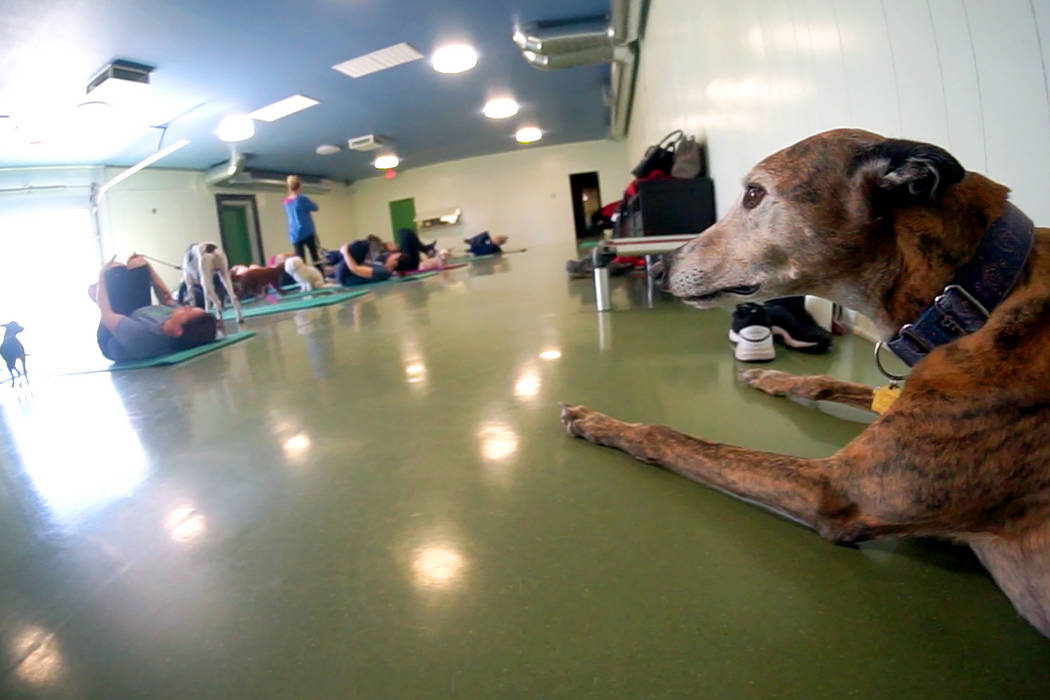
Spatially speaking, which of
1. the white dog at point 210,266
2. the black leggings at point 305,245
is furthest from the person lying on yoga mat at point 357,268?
the white dog at point 210,266

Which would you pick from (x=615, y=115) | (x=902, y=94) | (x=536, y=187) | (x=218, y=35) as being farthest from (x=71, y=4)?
(x=536, y=187)

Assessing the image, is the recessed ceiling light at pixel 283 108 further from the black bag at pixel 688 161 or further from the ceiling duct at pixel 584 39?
the black bag at pixel 688 161

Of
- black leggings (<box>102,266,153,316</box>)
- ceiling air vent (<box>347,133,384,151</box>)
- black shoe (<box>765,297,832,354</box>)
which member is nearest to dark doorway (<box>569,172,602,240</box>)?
ceiling air vent (<box>347,133,384,151</box>)

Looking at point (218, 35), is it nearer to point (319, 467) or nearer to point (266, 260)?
point (319, 467)

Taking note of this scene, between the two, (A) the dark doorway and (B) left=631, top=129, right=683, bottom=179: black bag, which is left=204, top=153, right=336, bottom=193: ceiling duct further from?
(B) left=631, top=129, right=683, bottom=179: black bag

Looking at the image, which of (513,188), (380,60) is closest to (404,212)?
(513,188)

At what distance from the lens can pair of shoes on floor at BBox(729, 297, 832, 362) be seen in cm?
213

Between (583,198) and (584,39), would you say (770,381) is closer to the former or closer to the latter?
(584,39)

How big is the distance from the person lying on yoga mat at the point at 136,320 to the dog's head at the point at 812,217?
14.2 feet

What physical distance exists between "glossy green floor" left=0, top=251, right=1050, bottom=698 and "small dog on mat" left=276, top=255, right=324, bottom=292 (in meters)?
7.74

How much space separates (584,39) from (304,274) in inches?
238

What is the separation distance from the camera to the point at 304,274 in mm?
9469

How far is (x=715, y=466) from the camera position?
3.63ft

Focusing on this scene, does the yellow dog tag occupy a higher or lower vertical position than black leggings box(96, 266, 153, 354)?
lower
